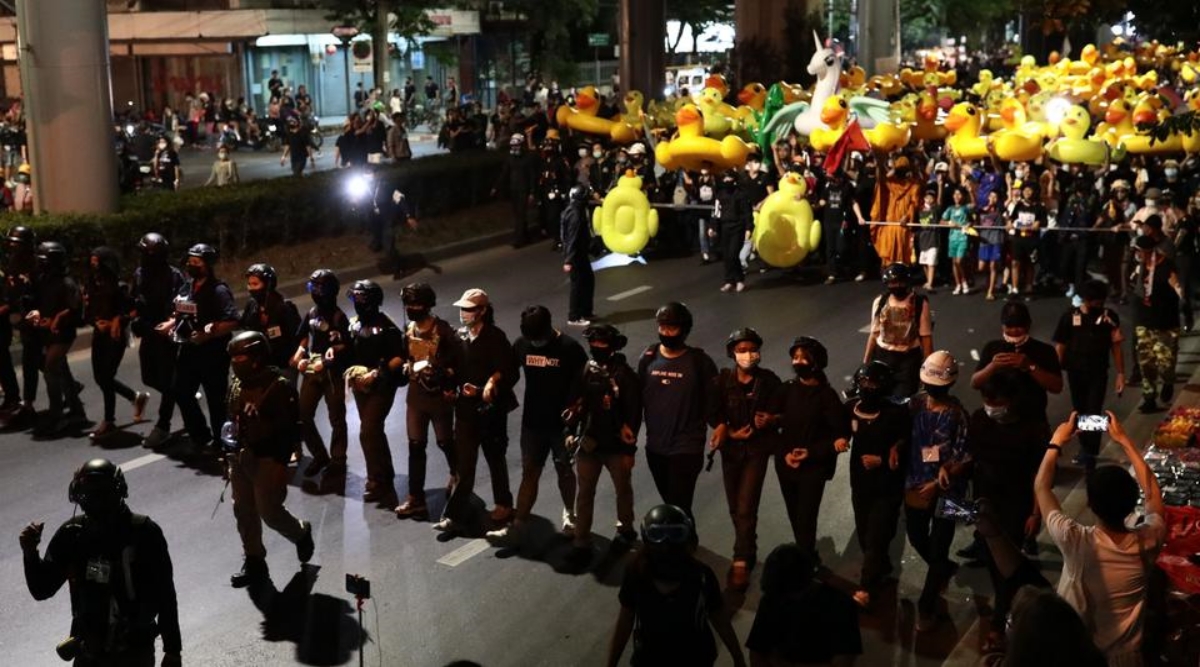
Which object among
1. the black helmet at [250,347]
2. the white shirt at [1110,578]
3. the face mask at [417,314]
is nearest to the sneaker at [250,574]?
the black helmet at [250,347]

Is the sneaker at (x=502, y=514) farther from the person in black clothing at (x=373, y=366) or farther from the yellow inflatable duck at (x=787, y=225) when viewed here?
the yellow inflatable duck at (x=787, y=225)

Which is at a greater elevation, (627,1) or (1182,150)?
(627,1)

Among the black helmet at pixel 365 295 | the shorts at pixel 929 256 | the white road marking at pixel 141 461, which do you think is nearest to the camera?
the black helmet at pixel 365 295

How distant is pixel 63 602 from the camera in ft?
28.8

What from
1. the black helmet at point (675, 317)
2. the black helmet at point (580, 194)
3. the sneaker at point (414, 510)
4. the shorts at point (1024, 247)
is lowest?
the sneaker at point (414, 510)

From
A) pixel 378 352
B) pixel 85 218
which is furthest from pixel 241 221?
pixel 378 352

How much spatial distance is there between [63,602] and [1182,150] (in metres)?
16.5

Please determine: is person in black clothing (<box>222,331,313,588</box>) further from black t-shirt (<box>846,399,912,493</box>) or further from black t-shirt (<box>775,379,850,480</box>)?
black t-shirt (<box>846,399,912,493</box>)

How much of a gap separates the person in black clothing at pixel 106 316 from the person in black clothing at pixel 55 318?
6.2 inches

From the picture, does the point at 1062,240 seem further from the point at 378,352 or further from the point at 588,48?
the point at 588,48

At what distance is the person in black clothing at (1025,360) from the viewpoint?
29.6 ft

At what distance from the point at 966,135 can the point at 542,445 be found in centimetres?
1142

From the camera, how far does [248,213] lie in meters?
19.4

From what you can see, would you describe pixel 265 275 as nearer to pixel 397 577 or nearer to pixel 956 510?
pixel 397 577
